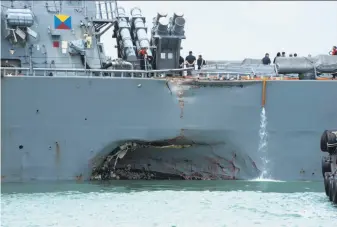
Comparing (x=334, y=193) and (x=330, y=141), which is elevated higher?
(x=330, y=141)

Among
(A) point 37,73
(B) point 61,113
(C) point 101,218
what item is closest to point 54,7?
(A) point 37,73

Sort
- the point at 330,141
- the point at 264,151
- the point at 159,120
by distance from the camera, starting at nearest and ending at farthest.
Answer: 1. the point at 330,141
2. the point at 159,120
3. the point at 264,151

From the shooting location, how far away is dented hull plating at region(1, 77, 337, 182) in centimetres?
2236

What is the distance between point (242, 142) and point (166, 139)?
2.19 m

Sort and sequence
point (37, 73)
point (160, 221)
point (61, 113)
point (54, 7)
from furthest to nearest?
point (54, 7), point (37, 73), point (61, 113), point (160, 221)

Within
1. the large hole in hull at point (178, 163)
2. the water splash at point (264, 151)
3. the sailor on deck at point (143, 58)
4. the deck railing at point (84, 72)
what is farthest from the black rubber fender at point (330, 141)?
the sailor on deck at point (143, 58)

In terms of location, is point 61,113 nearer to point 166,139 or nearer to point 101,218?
point 166,139

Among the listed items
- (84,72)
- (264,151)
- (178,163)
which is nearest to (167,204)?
(178,163)

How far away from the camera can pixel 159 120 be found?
22.7m

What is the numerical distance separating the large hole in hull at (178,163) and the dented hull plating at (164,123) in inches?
1.3

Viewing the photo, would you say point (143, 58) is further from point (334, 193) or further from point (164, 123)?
point (334, 193)

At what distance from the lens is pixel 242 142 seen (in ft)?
75.7

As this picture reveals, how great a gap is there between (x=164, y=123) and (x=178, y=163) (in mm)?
1461

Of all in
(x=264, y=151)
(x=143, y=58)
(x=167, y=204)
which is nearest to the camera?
Result: (x=167, y=204)
